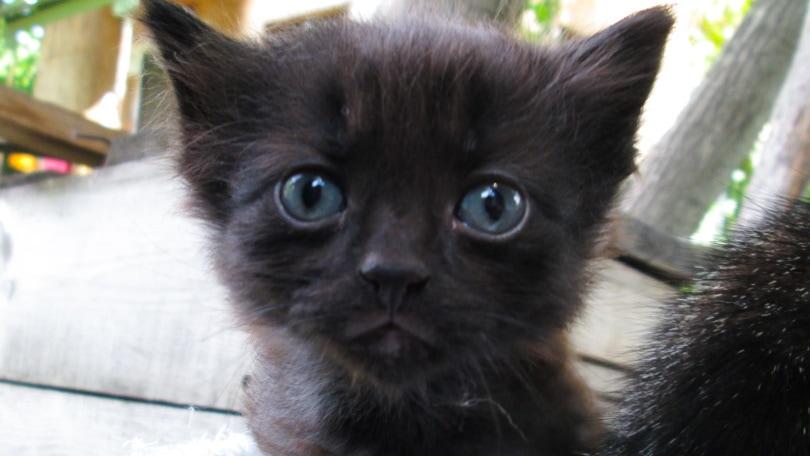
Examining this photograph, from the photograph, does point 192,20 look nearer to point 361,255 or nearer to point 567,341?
point 361,255

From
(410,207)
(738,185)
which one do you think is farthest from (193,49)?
(738,185)

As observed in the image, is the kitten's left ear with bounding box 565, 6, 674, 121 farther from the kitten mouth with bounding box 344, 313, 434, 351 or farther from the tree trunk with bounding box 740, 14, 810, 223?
the tree trunk with bounding box 740, 14, 810, 223

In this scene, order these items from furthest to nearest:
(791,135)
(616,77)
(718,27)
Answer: (718,27), (791,135), (616,77)

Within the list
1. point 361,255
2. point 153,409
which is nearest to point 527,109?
point 361,255

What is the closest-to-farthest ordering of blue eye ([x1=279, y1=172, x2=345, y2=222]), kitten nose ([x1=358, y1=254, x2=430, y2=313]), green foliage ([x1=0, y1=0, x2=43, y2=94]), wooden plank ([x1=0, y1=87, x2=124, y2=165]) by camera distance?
1. kitten nose ([x1=358, y1=254, x2=430, y2=313])
2. blue eye ([x1=279, y1=172, x2=345, y2=222])
3. wooden plank ([x1=0, y1=87, x2=124, y2=165])
4. green foliage ([x1=0, y1=0, x2=43, y2=94])

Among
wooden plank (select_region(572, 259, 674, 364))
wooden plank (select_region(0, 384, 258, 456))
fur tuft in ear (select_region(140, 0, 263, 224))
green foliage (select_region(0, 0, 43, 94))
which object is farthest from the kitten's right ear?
green foliage (select_region(0, 0, 43, 94))

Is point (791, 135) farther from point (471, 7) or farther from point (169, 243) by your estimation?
point (169, 243)
